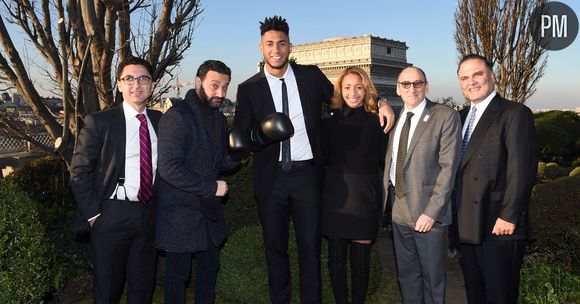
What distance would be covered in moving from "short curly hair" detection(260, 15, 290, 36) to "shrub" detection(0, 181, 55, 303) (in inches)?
110

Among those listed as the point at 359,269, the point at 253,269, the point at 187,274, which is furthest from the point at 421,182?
the point at 187,274

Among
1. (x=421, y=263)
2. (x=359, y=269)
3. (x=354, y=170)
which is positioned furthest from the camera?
(x=359, y=269)

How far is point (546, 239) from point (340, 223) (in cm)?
319

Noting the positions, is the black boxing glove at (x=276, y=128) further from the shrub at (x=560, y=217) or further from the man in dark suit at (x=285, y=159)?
the shrub at (x=560, y=217)

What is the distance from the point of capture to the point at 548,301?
4.49 metres

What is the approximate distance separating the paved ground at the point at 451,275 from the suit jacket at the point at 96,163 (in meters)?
3.99

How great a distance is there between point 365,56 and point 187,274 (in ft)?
206

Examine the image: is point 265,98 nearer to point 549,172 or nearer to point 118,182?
point 118,182

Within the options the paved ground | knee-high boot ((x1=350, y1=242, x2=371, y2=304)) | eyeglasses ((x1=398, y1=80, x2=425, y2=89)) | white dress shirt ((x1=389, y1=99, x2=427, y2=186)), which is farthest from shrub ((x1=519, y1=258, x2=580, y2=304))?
eyeglasses ((x1=398, y1=80, x2=425, y2=89))

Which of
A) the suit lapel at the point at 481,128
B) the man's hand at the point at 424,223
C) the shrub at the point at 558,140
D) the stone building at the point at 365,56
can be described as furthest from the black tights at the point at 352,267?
the stone building at the point at 365,56

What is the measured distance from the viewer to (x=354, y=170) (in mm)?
4375

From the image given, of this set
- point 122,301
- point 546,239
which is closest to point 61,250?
point 122,301

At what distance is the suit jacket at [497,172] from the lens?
3707mm

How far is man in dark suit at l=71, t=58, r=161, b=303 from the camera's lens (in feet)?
12.4
